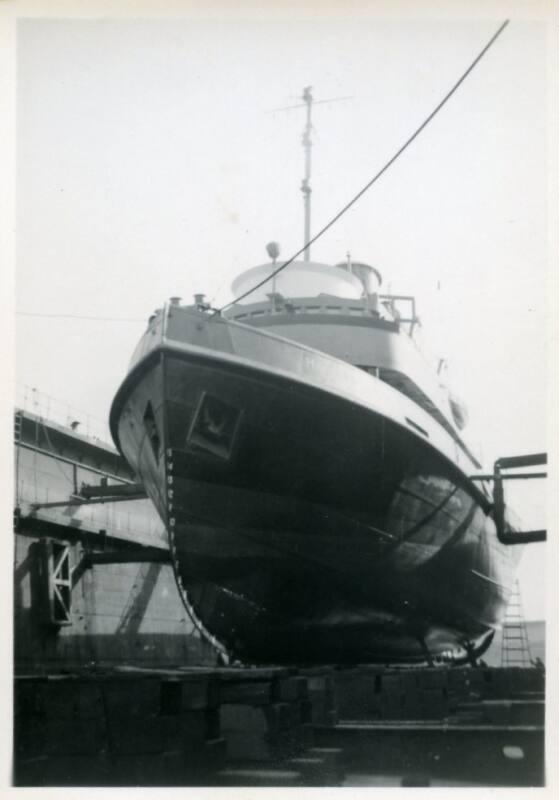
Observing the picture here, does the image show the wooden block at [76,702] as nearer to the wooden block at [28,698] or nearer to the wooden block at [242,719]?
the wooden block at [28,698]

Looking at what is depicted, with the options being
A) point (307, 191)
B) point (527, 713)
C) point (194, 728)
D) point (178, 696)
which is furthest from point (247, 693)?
point (307, 191)

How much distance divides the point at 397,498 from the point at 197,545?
2107mm

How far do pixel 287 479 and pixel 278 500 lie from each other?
0.71ft

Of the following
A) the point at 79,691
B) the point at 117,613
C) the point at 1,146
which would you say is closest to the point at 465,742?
the point at 79,691

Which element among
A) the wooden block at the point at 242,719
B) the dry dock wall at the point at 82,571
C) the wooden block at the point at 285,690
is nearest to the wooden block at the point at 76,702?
Answer: the wooden block at the point at 242,719

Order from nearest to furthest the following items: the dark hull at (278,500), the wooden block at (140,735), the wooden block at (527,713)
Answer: the wooden block at (140,735) → the wooden block at (527,713) → the dark hull at (278,500)

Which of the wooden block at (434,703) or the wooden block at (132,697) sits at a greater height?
the wooden block at (132,697)

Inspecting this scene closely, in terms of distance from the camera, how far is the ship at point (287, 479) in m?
7.00

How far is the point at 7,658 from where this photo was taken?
480 centimetres

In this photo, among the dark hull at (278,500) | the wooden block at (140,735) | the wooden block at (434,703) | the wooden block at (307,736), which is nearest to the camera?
the wooden block at (140,735)

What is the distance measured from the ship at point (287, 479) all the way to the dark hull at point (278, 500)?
0.04ft

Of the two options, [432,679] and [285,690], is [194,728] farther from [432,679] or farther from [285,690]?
[432,679]

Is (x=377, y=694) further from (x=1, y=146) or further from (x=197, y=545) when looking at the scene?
(x=1, y=146)

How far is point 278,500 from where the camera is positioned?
7.22 m
